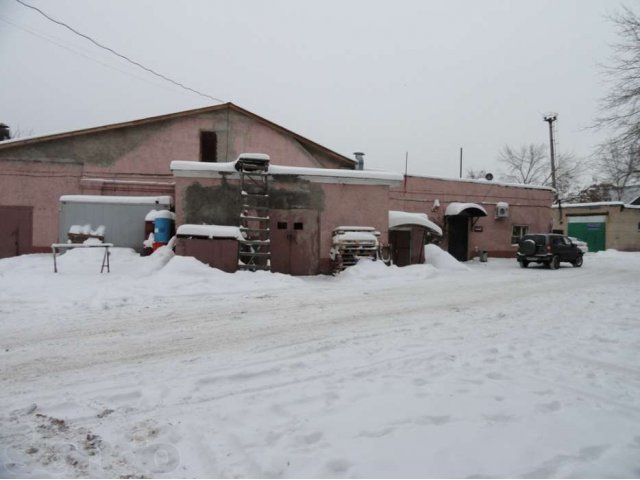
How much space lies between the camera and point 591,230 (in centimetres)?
3403

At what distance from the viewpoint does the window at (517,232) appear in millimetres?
25688

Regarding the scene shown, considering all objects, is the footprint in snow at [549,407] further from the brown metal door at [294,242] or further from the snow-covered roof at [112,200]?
the snow-covered roof at [112,200]

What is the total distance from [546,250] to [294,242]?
490 inches

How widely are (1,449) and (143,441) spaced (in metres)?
0.90

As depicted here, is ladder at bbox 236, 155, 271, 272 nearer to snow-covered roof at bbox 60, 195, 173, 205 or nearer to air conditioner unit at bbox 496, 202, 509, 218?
snow-covered roof at bbox 60, 195, 173, 205

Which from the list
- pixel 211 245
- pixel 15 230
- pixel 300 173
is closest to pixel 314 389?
pixel 211 245

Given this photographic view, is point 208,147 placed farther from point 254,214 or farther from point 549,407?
point 549,407

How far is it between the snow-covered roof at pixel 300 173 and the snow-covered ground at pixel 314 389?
623 centimetres

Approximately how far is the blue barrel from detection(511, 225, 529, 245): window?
70.3 feet

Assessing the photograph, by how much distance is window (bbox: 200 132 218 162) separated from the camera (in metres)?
20.1

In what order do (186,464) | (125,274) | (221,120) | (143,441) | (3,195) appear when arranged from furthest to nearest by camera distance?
1. (221,120)
2. (3,195)
3. (125,274)
4. (143,441)
5. (186,464)

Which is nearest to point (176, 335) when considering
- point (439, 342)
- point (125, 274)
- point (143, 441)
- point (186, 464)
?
point (143, 441)

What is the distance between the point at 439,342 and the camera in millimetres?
5258

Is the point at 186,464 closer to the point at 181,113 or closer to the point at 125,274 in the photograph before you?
the point at 125,274
